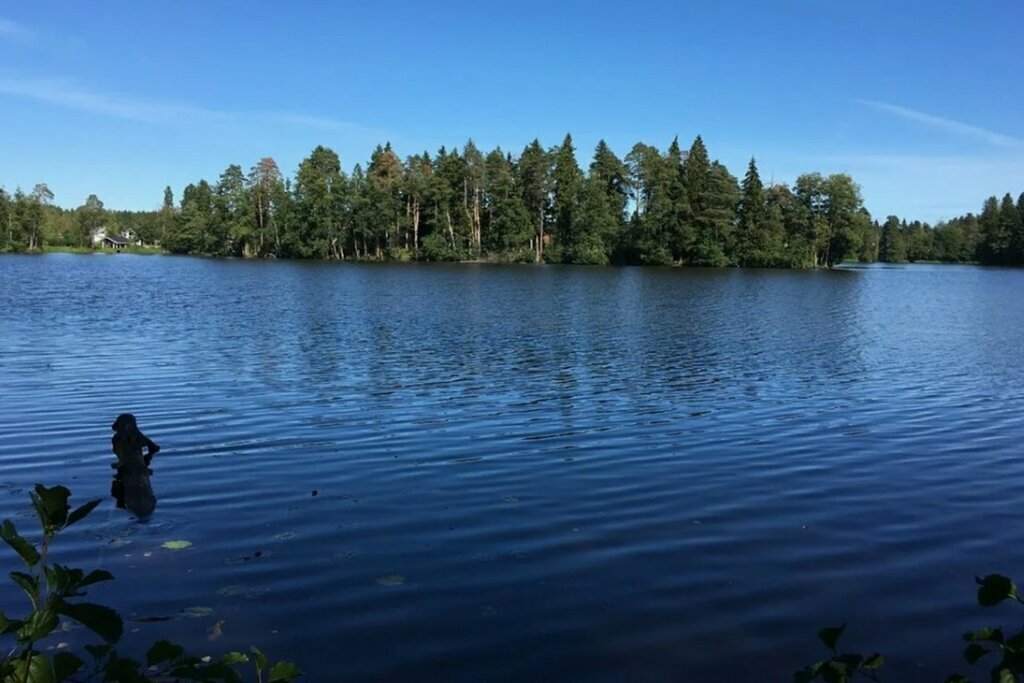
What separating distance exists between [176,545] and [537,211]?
110 meters

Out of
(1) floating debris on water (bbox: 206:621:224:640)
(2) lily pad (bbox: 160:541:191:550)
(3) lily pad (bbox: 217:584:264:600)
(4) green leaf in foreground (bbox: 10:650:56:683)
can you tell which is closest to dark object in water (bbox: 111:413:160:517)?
(2) lily pad (bbox: 160:541:191:550)

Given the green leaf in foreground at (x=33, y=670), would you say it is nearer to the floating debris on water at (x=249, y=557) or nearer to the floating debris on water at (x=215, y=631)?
the floating debris on water at (x=215, y=631)

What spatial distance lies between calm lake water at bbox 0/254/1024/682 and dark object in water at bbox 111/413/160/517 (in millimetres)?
270

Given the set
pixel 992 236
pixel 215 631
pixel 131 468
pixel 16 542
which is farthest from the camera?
pixel 992 236

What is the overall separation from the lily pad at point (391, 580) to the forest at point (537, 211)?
105m

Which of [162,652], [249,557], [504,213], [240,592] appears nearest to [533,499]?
[249,557]

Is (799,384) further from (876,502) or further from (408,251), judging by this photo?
(408,251)

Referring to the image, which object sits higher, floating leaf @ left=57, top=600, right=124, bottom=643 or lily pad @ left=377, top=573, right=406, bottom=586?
floating leaf @ left=57, top=600, right=124, bottom=643

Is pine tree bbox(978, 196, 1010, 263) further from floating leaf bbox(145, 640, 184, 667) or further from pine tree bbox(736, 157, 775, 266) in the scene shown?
floating leaf bbox(145, 640, 184, 667)

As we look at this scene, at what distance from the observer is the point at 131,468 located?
9.17 meters

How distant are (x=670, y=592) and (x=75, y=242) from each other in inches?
7501

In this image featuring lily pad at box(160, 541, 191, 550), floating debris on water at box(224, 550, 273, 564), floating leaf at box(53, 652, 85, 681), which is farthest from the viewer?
lily pad at box(160, 541, 191, 550)

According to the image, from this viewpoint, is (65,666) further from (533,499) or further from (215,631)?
(533,499)

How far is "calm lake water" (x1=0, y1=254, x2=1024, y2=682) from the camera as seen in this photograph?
20.8 ft
